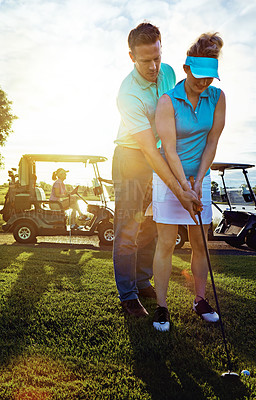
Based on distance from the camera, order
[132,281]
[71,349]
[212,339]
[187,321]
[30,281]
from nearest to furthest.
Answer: [71,349]
[212,339]
[187,321]
[132,281]
[30,281]

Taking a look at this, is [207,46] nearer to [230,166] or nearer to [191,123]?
[191,123]

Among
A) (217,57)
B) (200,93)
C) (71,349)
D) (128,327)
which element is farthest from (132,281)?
(217,57)

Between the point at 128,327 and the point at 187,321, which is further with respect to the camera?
the point at 187,321

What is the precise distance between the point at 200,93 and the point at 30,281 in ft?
7.68

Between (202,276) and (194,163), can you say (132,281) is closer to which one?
(202,276)

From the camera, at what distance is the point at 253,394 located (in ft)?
5.19

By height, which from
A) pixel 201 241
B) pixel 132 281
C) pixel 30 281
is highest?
pixel 201 241

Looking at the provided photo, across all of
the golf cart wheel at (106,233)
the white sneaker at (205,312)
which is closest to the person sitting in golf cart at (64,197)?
the golf cart wheel at (106,233)

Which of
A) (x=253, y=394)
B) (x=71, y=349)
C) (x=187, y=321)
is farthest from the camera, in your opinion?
(x=187, y=321)

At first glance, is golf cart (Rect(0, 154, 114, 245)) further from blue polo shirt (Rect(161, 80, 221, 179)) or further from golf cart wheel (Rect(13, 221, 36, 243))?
blue polo shirt (Rect(161, 80, 221, 179))

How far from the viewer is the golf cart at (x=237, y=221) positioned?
24.5ft

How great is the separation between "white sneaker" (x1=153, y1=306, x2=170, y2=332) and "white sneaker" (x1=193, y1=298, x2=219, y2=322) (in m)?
0.31

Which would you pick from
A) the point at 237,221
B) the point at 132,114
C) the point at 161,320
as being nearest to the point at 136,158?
the point at 132,114

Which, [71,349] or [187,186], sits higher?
[187,186]
